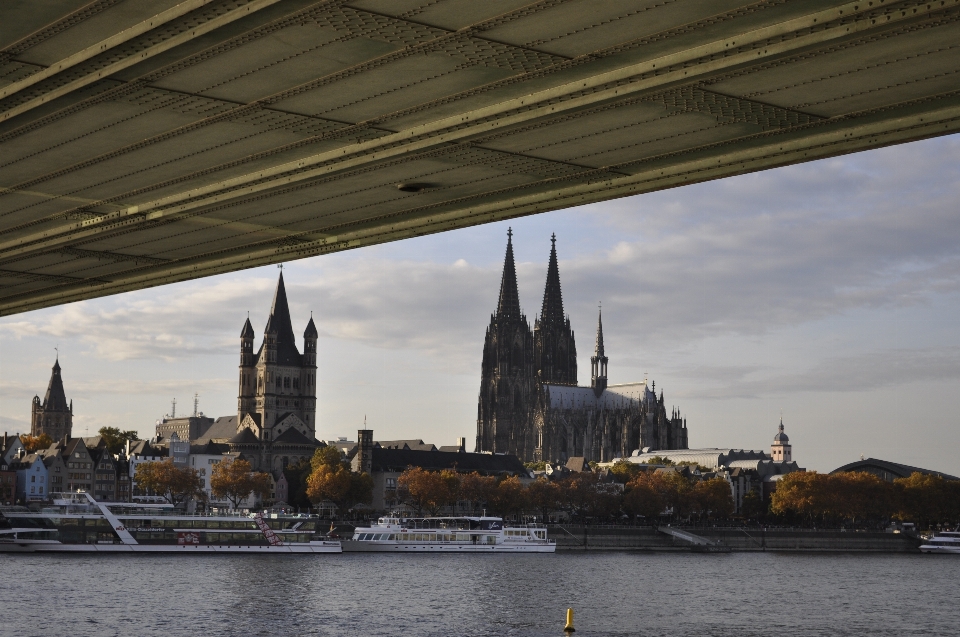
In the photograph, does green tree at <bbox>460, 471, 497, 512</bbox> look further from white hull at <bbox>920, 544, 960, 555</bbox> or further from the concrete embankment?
white hull at <bbox>920, 544, 960, 555</bbox>

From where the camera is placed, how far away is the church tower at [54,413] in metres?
191

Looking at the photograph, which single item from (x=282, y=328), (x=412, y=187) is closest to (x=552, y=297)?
(x=282, y=328)

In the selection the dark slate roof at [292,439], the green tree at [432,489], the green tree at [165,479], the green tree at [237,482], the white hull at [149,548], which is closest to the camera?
the white hull at [149,548]

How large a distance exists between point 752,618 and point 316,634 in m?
16.8

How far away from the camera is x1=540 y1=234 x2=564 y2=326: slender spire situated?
191625 mm

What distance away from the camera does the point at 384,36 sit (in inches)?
433

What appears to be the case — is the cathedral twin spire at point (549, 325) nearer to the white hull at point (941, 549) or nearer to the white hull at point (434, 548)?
the white hull at point (941, 549)

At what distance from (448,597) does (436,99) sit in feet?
140

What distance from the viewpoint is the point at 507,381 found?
603 ft

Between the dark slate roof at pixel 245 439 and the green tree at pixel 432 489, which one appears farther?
the dark slate roof at pixel 245 439

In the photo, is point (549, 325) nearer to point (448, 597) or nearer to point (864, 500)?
point (864, 500)

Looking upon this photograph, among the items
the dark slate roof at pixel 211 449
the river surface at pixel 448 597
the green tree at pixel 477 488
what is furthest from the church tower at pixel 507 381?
the river surface at pixel 448 597

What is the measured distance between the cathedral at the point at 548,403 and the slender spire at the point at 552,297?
0.47 ft

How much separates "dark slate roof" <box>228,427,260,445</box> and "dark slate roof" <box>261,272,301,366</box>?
1545 cm
